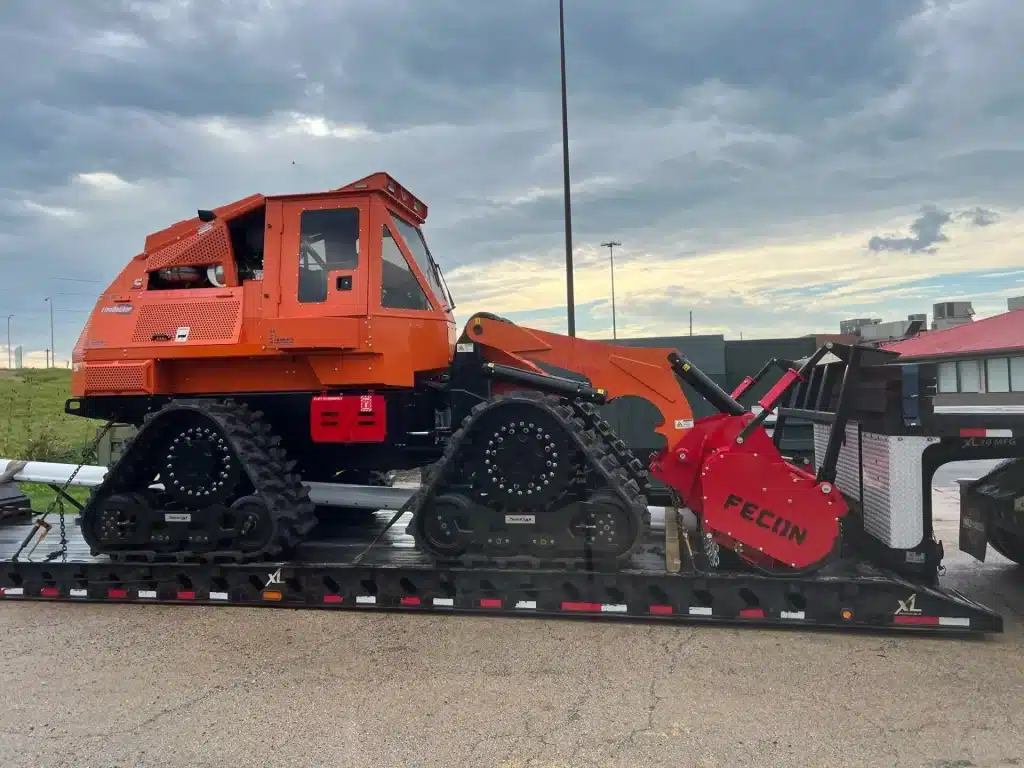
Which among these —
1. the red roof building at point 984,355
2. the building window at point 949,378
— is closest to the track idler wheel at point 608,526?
the red roof building at point 984,355

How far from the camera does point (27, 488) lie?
38.2 ft

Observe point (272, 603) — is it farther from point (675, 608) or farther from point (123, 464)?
point (675, 608)

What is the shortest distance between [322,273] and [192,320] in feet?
3.61

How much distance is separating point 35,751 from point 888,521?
16.9 ft

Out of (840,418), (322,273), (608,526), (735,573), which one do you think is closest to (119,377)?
(322,273)

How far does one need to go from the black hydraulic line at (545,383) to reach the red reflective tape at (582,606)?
1.47 metres

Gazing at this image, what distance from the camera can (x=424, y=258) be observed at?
6.58 meters

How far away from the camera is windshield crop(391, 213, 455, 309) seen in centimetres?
628

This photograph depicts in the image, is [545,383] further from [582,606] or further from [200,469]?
[200,469]

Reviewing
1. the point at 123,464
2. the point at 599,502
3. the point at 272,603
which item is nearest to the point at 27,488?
the point at 123,464

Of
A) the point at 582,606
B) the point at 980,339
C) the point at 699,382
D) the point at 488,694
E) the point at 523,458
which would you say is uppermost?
the point at 980,339

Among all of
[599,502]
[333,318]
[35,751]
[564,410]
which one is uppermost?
[333,318]

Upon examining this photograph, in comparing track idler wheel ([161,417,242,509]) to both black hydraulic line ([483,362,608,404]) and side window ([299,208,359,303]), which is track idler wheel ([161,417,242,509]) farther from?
black hydraulic line ([483,362,608,404])

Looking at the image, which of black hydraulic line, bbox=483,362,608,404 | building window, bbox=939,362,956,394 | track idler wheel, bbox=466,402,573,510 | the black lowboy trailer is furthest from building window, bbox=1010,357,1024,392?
track idler wheel, bbox=466,402,573,510
